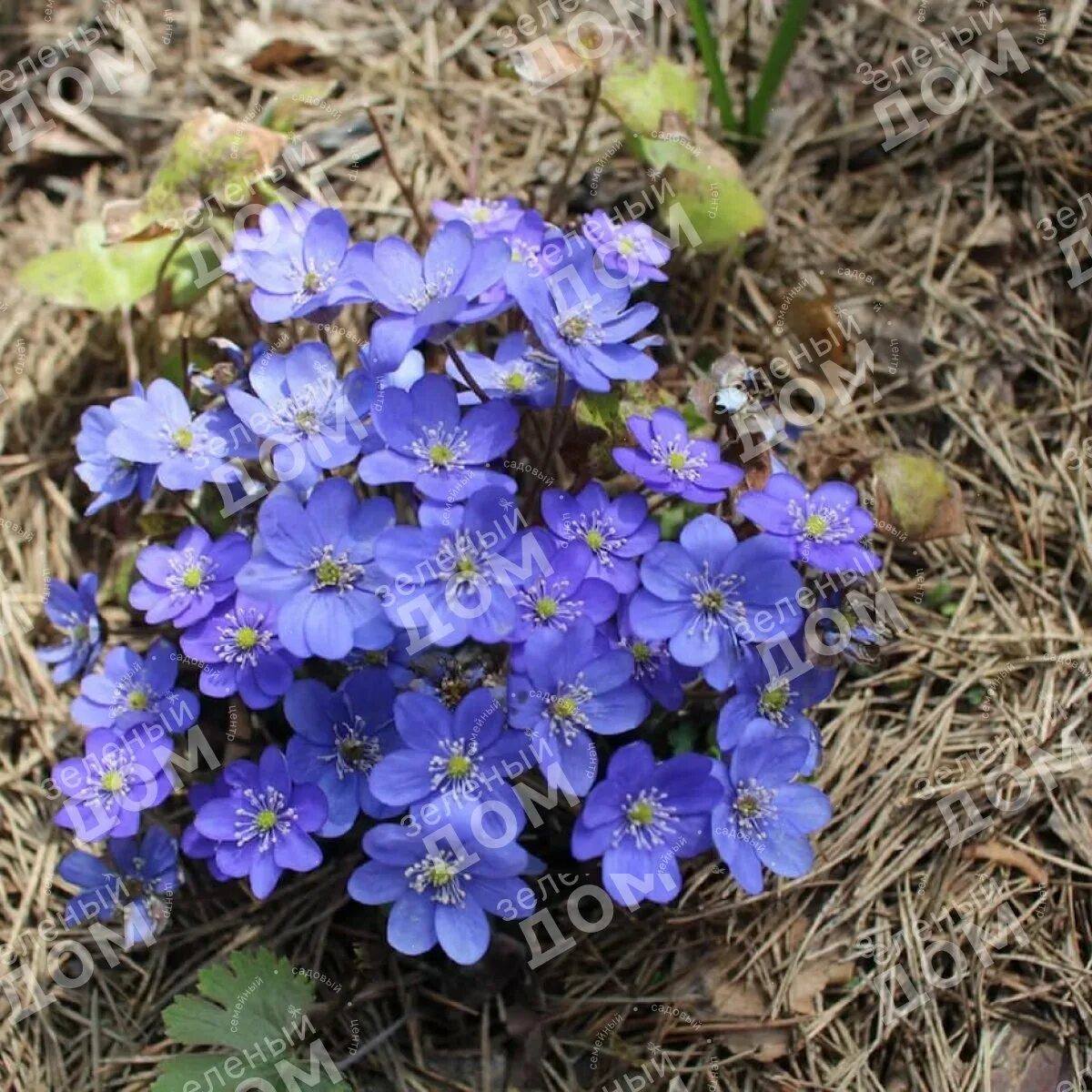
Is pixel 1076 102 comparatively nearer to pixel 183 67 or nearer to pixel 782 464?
pixel 782 464

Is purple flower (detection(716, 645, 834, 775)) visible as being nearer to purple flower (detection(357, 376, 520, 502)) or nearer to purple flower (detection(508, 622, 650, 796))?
purple flower (detection(508, 622, 650, 796))

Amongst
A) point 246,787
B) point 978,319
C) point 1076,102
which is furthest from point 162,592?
point 1076,102

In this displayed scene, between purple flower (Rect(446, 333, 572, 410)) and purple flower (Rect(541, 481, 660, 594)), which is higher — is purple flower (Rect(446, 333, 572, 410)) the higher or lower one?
the higher one

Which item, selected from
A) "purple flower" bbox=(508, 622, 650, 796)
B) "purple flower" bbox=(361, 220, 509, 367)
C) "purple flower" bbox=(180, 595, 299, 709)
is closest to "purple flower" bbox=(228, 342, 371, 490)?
"purple flower" bbox=(361, 220, 509, 367)

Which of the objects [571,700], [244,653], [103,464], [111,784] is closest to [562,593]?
[571,700]

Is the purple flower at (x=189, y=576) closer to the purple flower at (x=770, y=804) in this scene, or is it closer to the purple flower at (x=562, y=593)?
the purple flower at (x=562, y=593)
